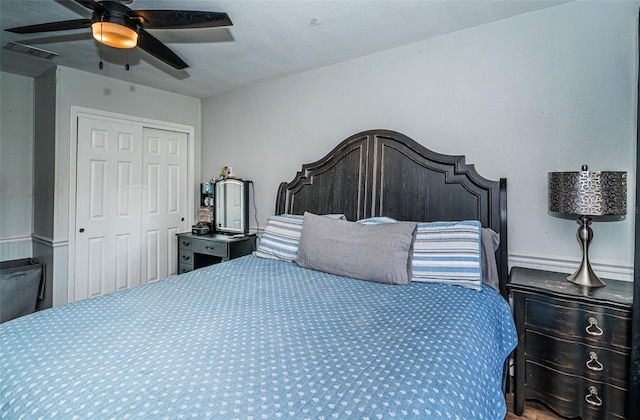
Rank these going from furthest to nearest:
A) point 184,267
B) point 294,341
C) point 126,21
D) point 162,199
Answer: point 162,199 < point 184,267 < point 126,21 < point 294,341

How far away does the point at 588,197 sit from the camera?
1.70 m

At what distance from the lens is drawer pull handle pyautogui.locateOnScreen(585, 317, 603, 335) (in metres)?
1.61

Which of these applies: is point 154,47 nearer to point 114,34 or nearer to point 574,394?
point 114,34

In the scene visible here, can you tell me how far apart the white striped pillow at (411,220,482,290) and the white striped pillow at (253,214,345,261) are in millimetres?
799

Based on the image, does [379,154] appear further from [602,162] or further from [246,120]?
[246,120]

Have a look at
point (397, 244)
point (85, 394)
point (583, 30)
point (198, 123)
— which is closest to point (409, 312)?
point (397, 244)

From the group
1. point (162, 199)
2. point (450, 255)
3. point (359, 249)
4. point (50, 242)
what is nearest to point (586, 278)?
point (450, 255)

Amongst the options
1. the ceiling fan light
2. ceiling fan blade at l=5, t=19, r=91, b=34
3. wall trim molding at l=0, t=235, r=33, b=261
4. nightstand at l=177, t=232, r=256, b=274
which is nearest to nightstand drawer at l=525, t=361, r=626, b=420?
nightstand at l=177, t=232, r=256, b=274

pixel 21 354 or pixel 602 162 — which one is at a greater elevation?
pixel 602 162

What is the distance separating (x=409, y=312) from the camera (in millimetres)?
1481

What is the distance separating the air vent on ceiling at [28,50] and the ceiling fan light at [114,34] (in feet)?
5.31

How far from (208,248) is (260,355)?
2.49 metres

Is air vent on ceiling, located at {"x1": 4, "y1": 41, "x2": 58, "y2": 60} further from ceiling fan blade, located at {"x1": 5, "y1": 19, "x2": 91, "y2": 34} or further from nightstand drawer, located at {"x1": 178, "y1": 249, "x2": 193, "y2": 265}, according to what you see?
nightstand drawer, located at {"x1": 178, "y1": 249, "x2": 193, "y2": 265}

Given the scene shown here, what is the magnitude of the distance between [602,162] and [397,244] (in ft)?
4.11
